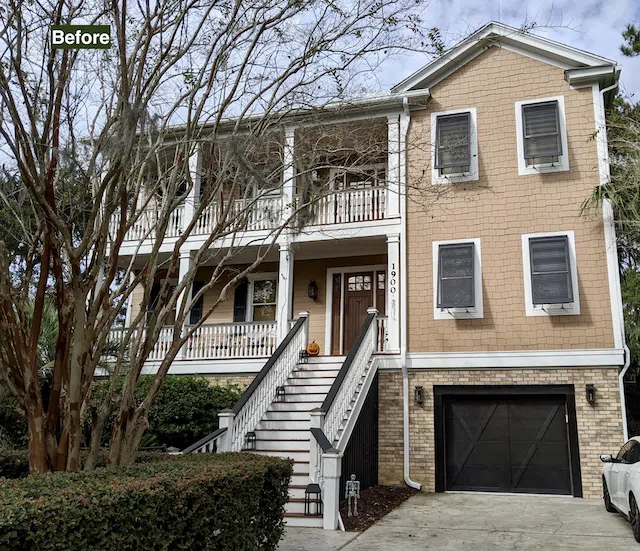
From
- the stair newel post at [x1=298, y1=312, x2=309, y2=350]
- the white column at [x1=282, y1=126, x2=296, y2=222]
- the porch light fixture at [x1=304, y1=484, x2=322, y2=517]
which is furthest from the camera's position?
the stair newel post at [x1=298, y1=312, x2=309, y2=350]

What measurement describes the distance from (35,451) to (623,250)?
1386cm

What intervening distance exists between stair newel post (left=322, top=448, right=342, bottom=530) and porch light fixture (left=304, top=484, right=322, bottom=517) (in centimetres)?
18

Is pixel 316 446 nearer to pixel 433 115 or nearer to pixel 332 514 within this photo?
pixel 332 514

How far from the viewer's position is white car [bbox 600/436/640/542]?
759cm

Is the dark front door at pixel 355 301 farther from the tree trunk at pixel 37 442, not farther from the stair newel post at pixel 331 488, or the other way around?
→ the tree trunk at pixel 37 442

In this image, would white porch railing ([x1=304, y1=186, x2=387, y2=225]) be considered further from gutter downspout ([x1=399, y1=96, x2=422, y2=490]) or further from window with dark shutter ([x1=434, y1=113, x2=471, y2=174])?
window with dark shutter ([x1=434, y1=113, x2=471, y2=174])

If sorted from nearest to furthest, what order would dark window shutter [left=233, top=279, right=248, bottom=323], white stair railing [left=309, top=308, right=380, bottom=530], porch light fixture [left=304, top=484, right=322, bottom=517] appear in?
white stair railing [left=309, top=308, right=380, bottom=530] → porch light fixture [left=304, top=484, right=322, bottom=517] → dark window shutter [left=233, top=279, right=248, bottom=323]

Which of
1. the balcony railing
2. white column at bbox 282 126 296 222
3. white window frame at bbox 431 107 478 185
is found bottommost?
the balcony railing

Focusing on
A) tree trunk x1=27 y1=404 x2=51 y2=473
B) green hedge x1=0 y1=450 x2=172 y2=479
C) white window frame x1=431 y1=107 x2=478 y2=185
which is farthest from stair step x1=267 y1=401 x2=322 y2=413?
tree trunk x1=27 y1=404 x2=51 y2=473

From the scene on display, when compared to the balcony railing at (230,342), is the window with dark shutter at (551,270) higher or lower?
higher

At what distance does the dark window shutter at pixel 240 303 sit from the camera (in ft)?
52.7

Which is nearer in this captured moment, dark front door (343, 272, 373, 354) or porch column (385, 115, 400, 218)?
porch column (385, 115, 400, 218)

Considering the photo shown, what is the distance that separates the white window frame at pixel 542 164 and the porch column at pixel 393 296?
294cm

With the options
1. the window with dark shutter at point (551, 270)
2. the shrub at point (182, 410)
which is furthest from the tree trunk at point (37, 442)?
the window with dark shutter at point (551, 270)
